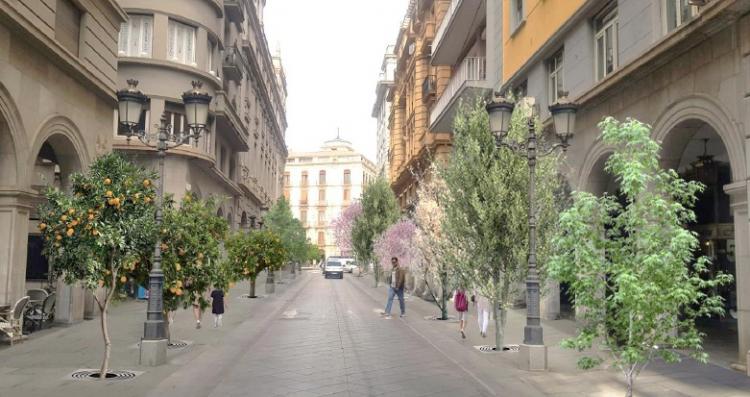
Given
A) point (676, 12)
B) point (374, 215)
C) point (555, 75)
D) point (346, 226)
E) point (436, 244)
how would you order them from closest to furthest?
point (676, 12), point (436, 244), point (555, 75), point (374, 215), point (346, 226)

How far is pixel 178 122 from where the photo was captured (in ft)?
82.7

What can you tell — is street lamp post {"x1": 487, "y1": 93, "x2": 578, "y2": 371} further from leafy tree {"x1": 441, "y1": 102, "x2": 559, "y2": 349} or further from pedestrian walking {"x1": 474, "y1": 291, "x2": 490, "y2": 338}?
pedestrian walking {"x1": 474, "y1": 291, "x2": 490, "y2": 338}

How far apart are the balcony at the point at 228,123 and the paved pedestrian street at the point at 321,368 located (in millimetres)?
13870

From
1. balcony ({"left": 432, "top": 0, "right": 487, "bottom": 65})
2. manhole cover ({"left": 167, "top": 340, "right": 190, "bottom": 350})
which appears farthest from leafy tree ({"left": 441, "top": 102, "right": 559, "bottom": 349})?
balcony ({"left": 432, "top": 0, "right": 487, "bottom": 65})

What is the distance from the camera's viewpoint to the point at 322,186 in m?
109

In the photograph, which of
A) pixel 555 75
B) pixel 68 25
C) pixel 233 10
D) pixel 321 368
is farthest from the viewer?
pixel 233 10

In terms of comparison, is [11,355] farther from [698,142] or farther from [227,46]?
[227,46]

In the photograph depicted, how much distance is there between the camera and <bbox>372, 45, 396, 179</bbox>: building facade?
218ft

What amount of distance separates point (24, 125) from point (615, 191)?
1472 centimetres

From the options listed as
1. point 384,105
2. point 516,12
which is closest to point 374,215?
point 516,12

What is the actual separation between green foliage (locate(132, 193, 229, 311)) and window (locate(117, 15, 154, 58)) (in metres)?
14.0

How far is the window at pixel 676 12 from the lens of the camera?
38.3 ft

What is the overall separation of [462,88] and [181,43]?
460 inches

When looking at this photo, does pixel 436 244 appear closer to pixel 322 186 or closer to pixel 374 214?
pixel 374 214
